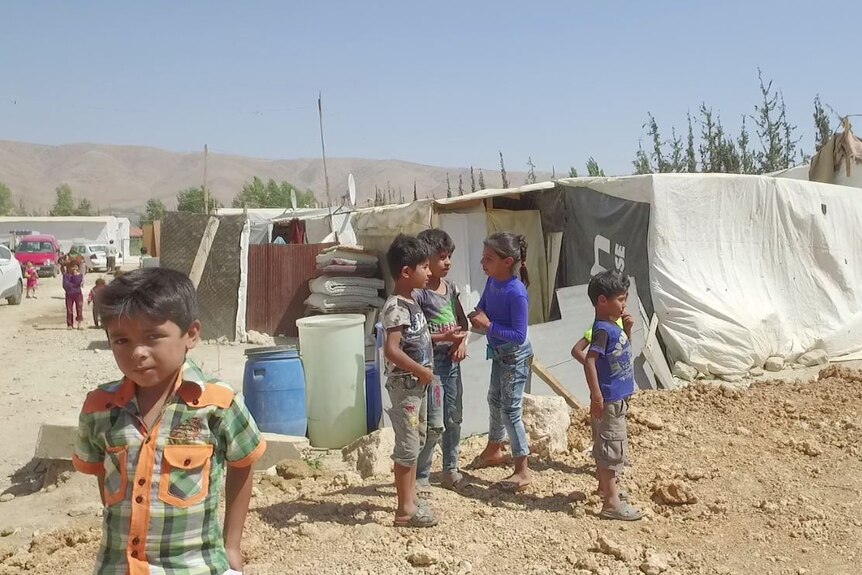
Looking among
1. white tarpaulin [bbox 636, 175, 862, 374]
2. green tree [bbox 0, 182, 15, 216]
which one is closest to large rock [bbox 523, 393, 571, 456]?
white tarpaulin [bbox 636, 175, 862, 374]

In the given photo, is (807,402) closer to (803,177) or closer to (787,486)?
(787,486)

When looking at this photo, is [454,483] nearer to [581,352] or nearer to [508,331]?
[508,331]

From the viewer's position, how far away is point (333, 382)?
18.0 ft

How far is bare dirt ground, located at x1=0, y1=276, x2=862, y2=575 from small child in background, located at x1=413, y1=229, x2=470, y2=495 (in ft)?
1.30

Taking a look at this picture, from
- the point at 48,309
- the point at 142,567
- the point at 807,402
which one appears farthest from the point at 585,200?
the point at 48,309

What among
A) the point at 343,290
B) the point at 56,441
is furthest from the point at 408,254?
the point at 343,290

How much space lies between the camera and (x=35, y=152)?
14188 cm

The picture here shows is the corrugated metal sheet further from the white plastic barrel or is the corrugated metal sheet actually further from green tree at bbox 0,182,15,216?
green tree at bbox 0,182,15,216

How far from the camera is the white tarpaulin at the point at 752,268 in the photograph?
8.06 metres

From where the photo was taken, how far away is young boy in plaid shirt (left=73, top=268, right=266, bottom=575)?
1.62 metres

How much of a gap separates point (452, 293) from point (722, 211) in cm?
599

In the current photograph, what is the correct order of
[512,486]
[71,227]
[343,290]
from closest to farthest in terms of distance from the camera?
[512,486], [343,290], [71,227]

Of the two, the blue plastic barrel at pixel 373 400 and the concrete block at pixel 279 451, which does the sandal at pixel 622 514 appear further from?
the blue plastic barrel at pixel 373 400

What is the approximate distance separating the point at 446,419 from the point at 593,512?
0.92 meters
